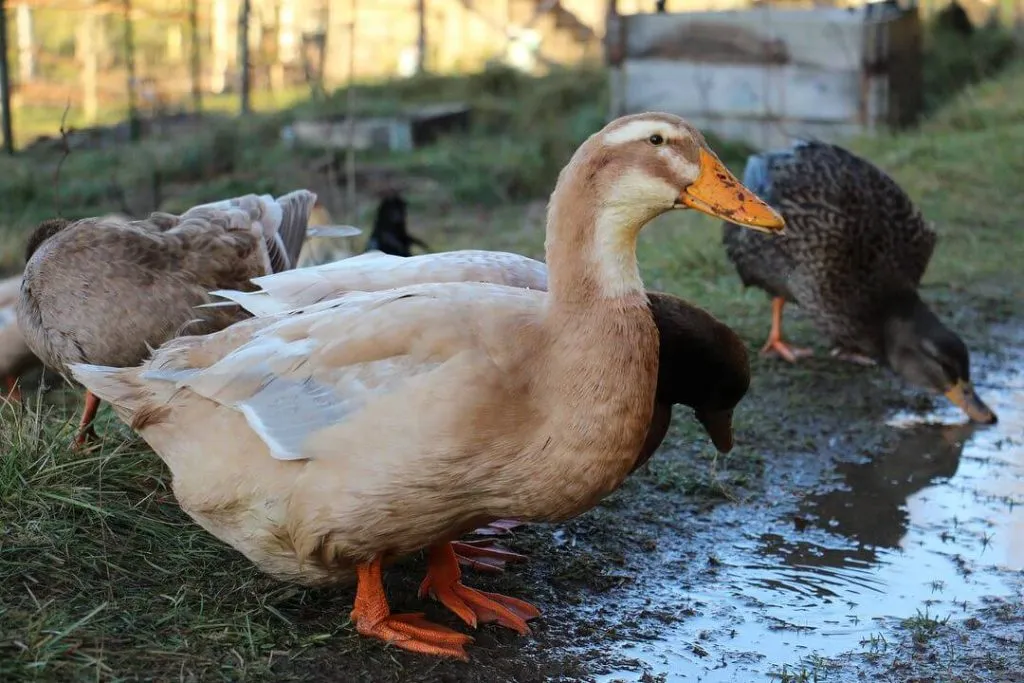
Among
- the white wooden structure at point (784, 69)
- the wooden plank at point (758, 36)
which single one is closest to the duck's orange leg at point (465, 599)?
the white wooden structure at point (784, 69)

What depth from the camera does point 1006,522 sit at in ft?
14.4

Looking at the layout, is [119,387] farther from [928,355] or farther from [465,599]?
[928,355]

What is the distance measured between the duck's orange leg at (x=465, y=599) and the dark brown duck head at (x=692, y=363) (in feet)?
2.04

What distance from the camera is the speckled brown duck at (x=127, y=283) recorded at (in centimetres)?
420

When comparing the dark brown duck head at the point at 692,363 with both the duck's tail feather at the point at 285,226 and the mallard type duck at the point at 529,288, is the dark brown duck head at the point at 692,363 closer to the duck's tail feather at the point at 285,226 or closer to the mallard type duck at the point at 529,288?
the mallard type duck at the point at 529,288

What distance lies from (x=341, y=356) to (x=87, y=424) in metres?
1.46

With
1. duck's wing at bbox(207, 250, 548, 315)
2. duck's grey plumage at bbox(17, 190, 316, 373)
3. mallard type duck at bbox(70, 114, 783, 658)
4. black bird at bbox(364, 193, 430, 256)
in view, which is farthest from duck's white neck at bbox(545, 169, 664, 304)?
black bird at bbox(364, 193, 430, 256)

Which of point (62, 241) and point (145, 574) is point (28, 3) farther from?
point (145, 574)

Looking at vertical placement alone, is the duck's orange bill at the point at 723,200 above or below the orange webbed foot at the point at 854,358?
above

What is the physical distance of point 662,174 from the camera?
9.87ft

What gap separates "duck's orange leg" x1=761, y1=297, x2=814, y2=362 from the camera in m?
6.17

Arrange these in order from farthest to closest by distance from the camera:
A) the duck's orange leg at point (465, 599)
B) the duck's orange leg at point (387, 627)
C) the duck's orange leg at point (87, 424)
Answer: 1. the duck's orange leg at point (87, 424)
2. the duck's orange leg at point (465, 599)
3. the duck's orange leg at point (387, 627)

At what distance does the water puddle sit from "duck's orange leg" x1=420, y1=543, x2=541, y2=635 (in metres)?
0.33

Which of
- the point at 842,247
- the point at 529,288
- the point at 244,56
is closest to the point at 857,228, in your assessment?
the point at 842,247
